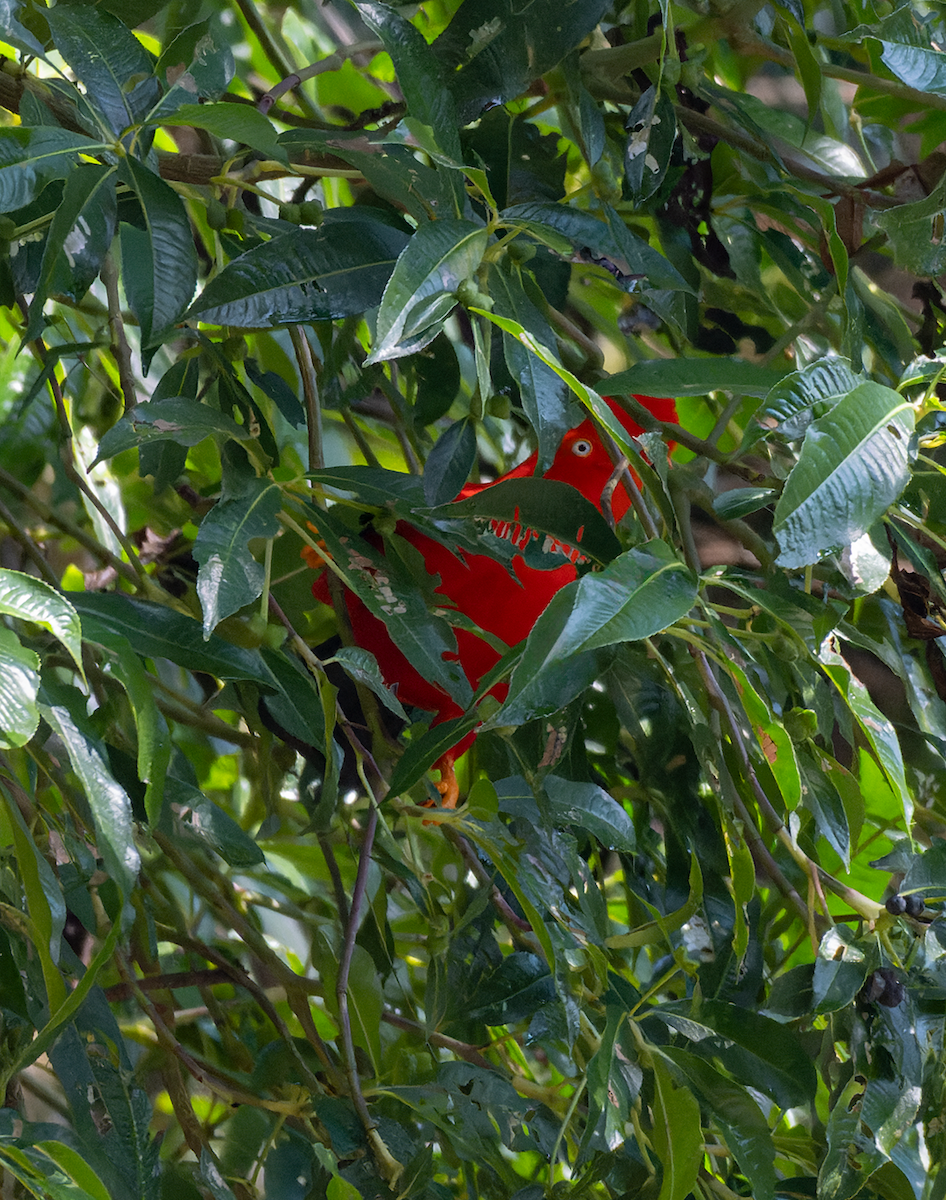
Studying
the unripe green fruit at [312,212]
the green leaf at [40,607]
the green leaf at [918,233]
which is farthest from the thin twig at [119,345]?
the green leaf at [918,233]

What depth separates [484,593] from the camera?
26.2 inches

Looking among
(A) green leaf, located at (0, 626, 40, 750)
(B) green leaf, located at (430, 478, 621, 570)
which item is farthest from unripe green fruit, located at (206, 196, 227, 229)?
(A) green leaf, located at (0, 626, 40, 750)

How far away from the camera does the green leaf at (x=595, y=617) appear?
33 centimetres

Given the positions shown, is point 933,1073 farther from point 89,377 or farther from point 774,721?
point 89,377

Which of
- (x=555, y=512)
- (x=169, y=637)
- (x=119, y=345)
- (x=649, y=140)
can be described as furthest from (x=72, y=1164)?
(x=649, y=140)

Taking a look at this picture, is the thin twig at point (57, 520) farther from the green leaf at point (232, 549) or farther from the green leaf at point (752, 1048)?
the green leaf at point (752, 1048)

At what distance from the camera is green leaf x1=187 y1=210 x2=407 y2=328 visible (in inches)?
17.5

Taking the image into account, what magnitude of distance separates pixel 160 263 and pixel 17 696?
243 millimetres

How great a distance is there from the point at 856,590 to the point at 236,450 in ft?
0.95

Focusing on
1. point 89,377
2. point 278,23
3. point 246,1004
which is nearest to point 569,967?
point 246,1004

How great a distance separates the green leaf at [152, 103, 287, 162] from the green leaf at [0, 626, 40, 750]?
0.24m

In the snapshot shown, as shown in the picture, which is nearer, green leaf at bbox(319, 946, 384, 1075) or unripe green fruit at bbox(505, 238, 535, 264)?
unripe green fruit at bbox(505, 238, 535, 264)

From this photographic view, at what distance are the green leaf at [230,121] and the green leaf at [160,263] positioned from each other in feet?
0.10

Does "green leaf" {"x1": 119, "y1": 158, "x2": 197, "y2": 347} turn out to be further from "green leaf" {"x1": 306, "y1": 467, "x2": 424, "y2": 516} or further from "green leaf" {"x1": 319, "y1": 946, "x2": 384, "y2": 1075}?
"green leaf" {"x1": 319, "y1": 946, "x2": 384, "y2": 1075}
